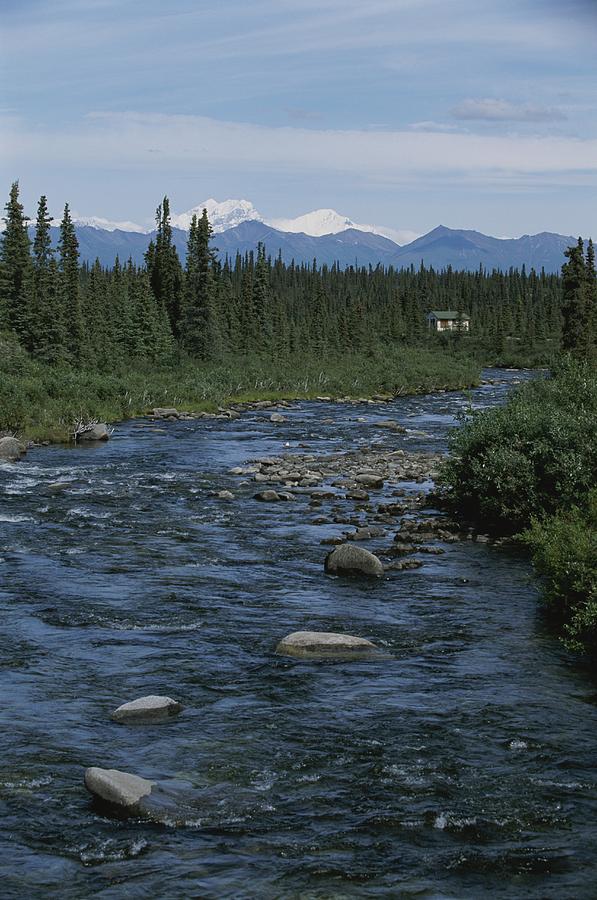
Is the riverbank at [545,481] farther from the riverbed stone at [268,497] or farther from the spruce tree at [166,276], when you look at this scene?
the spruce tree at [166,276]

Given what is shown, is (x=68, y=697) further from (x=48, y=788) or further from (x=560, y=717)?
(x=560, y=717)

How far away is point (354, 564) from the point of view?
854 inches

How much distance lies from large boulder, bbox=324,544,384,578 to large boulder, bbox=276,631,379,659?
5063 mm

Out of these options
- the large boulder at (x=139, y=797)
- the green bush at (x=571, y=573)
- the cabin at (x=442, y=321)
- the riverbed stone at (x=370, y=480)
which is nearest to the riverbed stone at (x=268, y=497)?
the riverbed stone at (x=370, y=480)

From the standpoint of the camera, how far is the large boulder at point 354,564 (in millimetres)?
21719

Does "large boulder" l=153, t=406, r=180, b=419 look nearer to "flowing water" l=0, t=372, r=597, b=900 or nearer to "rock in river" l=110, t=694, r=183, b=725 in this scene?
"flowing water" l=0, t=372, r=597, b=900

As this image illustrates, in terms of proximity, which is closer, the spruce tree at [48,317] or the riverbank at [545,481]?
the riverbank at [545,481]

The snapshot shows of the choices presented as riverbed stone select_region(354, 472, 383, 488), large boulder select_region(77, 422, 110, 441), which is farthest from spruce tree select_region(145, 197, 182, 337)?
riverbed stone select_region(354, 472, 383, 488)

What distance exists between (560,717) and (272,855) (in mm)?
5437

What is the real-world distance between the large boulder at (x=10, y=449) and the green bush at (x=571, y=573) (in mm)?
24213

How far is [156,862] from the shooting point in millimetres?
9953

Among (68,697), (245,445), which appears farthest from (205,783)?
(245,445)

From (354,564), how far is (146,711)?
8.85m

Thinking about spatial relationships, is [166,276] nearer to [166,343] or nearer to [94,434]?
[166,343]
